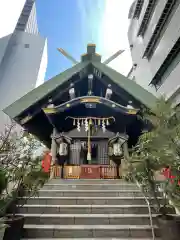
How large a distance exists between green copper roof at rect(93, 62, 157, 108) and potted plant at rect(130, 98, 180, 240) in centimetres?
592

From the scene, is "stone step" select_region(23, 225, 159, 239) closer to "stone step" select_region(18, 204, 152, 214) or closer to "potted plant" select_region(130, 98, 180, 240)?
"potted plant" select_region(130, 98, 180, 240)

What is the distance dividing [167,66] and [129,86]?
959 centimetres

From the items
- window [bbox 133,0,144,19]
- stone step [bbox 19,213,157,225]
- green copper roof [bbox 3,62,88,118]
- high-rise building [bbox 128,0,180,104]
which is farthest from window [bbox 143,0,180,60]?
stone step [bbox 19,213,157,225]

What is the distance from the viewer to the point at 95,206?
501 centimetres

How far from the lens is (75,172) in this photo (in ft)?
30.2

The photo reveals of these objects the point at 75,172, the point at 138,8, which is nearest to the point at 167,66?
the point at 138,8

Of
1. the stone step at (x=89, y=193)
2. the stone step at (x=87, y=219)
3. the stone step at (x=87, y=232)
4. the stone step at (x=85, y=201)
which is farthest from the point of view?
the stone step at (x=89, y=193)

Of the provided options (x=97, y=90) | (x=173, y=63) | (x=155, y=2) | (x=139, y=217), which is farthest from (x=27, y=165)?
(x=155, y=2)

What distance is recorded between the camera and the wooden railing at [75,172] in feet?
29.9

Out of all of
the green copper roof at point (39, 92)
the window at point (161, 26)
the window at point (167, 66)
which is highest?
the window at point (161, 26)

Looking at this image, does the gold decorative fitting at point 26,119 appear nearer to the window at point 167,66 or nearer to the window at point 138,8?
the window at point 167,66

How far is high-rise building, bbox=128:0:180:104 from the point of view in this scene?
1602 cm

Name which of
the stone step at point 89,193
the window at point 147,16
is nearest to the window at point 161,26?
the window at point 147,16

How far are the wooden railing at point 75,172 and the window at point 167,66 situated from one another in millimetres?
12877
